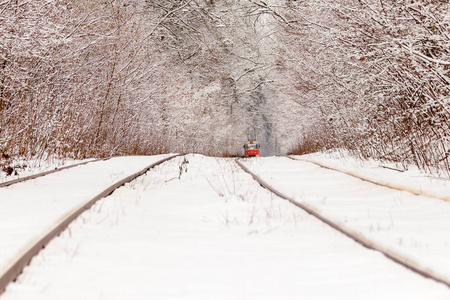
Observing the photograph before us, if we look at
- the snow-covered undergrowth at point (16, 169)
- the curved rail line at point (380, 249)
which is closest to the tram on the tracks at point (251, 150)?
the snow-covered undergrowth at point (16, 169)

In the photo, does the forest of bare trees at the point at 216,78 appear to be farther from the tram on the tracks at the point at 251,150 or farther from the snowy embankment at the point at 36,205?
the tram on the tracks at the point at 251,150

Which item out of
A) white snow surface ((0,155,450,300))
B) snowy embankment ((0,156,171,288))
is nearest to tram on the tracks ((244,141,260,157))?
snowy embankment ((0,156,171,288))

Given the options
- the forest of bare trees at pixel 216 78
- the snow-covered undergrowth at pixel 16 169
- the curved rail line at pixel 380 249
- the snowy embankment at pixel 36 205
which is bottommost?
the curved rail line at pixel 380 249

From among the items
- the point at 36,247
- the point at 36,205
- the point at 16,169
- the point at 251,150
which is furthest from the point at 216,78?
the point at 36,247

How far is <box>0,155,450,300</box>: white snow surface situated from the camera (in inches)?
110

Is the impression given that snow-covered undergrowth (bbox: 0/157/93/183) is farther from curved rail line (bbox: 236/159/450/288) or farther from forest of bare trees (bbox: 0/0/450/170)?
curved rail line (bbox: 236/159/450/288)

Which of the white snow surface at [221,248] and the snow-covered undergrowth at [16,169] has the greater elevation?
the snow-covered undergrowth at [16,169]

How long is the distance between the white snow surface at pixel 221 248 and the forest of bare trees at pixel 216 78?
288 centimetres

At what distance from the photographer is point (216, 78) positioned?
40094 millimetres

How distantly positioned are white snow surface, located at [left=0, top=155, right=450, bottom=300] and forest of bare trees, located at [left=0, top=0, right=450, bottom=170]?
9.46 ft

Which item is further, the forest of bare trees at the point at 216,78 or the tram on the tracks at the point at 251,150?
the tram on the tracks at the point at 251,150

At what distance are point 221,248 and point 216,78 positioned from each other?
1445 inches

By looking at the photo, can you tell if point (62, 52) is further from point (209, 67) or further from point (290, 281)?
point (209, 67)

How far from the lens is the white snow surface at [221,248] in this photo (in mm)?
2799
